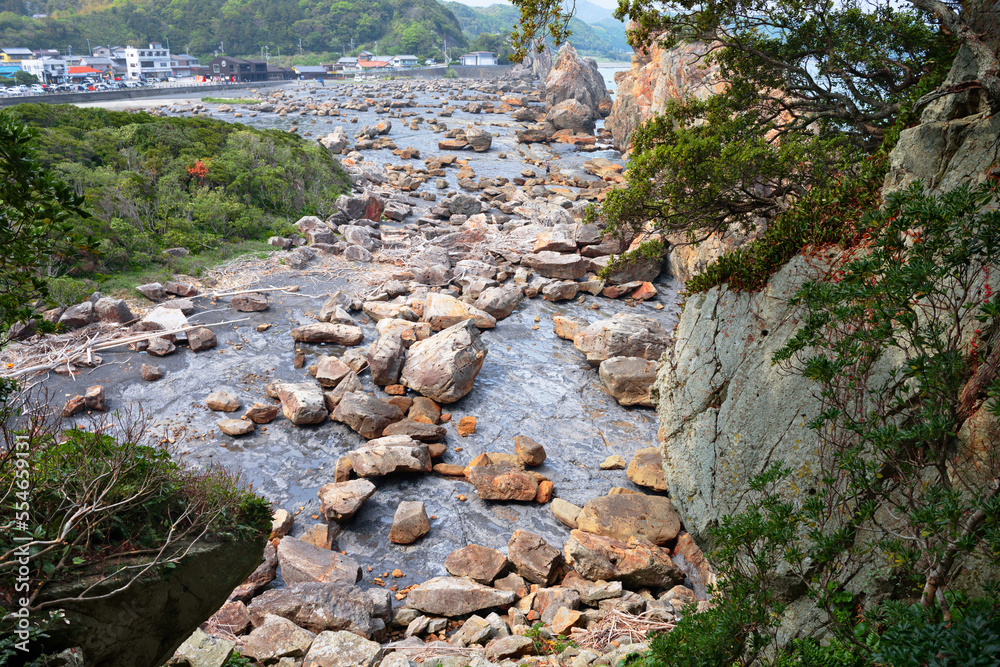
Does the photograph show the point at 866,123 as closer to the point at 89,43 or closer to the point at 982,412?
the point at 982,412

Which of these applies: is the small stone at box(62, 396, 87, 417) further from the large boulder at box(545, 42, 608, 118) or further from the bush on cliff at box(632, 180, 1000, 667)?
the large boulder at box(545, 42, 608, 118)

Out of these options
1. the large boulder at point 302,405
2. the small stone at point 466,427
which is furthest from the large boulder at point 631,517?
the large boulder at point 302,405

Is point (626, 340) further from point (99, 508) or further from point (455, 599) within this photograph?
point (99, 508)

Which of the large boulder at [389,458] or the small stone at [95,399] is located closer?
the large boulder at [389,458]

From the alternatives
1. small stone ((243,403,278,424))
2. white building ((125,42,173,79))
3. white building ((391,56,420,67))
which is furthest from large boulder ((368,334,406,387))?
white building ((391,56,420,67))

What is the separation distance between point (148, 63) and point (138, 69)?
6370mm

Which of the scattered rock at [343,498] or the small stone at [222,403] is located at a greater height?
the small stone at [222,403]

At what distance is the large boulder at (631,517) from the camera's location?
30.9ft

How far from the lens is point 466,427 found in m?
12.8

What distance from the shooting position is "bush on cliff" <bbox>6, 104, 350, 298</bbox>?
19094 millimetres

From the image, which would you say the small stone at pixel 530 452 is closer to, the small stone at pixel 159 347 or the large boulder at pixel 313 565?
the large boulder at pixel 313 565

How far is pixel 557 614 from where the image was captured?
7297 millimetres

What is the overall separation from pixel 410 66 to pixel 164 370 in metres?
108

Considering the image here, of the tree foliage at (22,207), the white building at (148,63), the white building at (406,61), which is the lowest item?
the tree foliage at (22,207)
